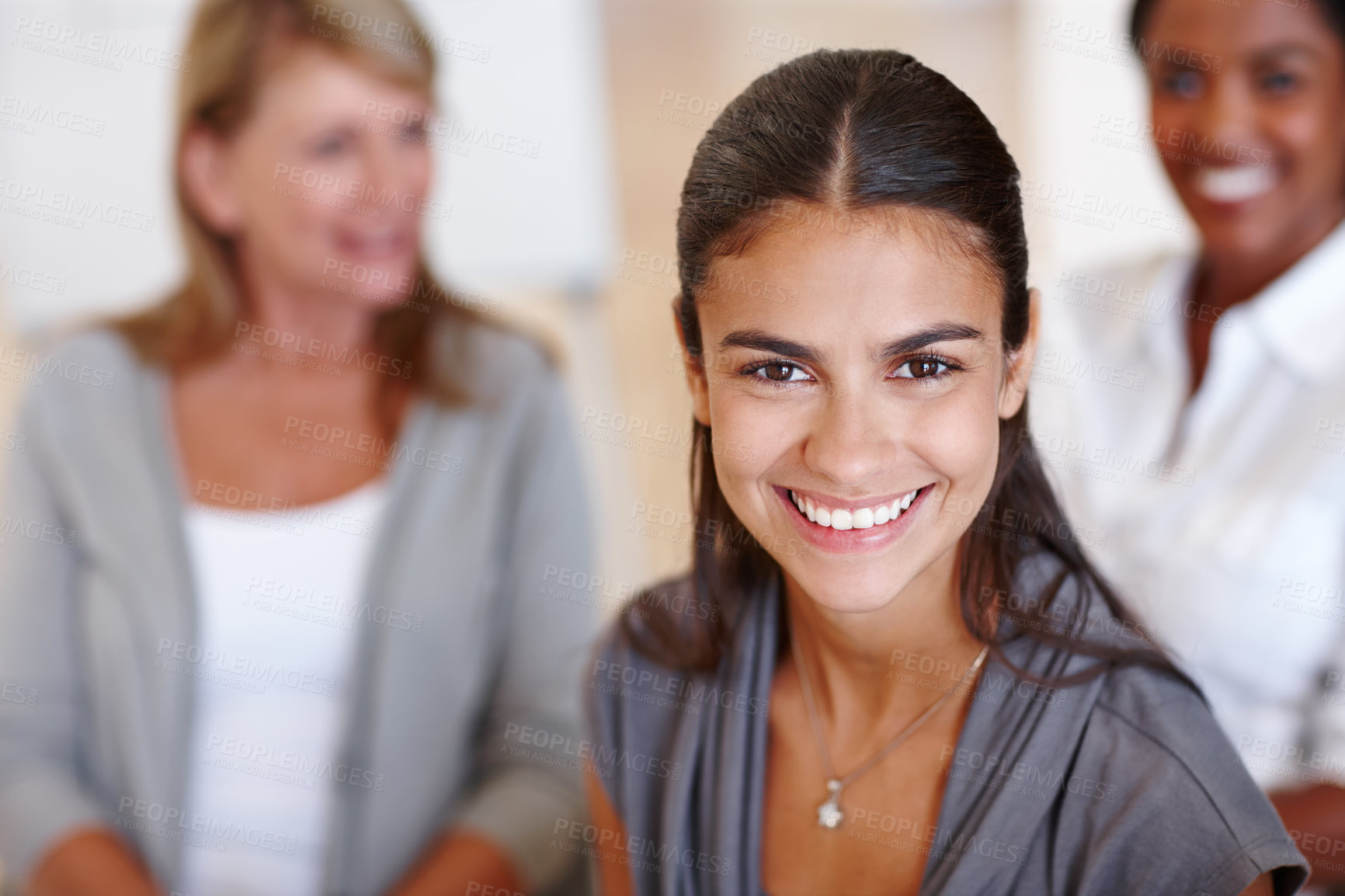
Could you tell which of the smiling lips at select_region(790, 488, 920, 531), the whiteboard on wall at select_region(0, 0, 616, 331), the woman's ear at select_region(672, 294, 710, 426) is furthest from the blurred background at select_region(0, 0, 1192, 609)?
the smiling lips at select_region(790, 488, 920, 531)

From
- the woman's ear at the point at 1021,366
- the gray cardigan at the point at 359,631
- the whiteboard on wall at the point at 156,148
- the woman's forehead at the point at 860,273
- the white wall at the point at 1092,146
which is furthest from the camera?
the white wall at the point at 1092,146

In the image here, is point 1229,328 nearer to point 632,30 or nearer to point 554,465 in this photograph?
point 554,465

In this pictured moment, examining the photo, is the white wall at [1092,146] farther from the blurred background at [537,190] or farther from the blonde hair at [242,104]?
the blonde hair at [242,104]

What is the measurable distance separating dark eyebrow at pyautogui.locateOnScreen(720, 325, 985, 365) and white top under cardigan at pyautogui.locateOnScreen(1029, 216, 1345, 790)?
0.49m

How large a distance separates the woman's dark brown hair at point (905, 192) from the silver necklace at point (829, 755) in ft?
0.19

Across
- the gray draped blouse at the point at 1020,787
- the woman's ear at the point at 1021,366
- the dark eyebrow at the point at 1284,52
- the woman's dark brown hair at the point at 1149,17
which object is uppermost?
the woman's dark brown hair at the point at 1149,17

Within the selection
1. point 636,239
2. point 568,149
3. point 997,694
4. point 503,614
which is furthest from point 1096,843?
point 636,239

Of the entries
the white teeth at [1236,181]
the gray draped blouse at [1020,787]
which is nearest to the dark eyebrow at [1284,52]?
the white teeth at [1236,181]

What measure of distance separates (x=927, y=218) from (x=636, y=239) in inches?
98.9

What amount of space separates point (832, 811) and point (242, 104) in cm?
134

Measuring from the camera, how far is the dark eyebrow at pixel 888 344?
0.89 m

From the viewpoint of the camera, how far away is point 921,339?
0.89m

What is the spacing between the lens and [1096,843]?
3.07 feet

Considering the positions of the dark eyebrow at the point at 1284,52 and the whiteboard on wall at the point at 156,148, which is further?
the whiteboard on wall at the point at 156,148
